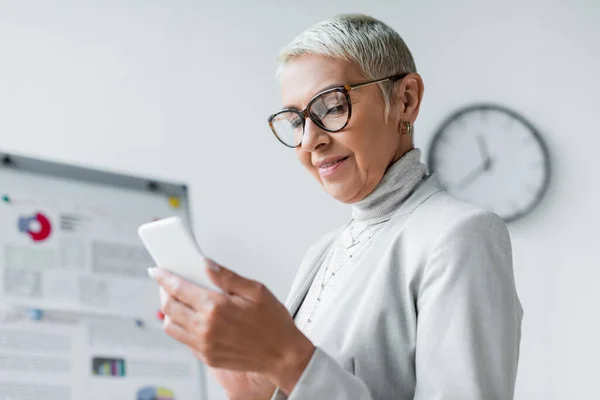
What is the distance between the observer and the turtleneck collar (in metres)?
1.23

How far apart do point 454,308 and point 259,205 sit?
6.94 feet

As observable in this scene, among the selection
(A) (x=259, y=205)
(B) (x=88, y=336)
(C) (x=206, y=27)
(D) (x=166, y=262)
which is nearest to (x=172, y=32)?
(C) (x=206, y=27)

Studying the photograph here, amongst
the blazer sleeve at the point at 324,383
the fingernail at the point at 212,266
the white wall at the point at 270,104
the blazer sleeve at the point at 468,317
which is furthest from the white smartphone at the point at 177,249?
the white wall at the point at 270,104

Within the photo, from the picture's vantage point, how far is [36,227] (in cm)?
242

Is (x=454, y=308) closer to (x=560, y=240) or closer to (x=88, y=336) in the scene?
(x=88, y=336)

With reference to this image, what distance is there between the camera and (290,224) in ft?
10.3

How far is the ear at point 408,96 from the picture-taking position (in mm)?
1251

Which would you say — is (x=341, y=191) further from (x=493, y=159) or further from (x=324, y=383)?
(x=493, y=159)

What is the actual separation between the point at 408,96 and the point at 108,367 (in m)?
1.52

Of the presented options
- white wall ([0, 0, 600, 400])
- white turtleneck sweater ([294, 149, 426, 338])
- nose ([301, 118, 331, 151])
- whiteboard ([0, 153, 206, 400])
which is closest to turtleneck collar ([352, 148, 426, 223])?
white turtleneck sweater ([294, 149, 426, 338])

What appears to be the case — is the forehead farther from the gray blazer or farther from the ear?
the gray blazer

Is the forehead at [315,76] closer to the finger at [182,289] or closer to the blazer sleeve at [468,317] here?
the blazer sleeve at [468,317]

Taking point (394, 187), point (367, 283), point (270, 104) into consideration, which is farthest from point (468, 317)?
point (270, 104)

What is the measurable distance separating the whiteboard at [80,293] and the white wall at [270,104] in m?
0.19
